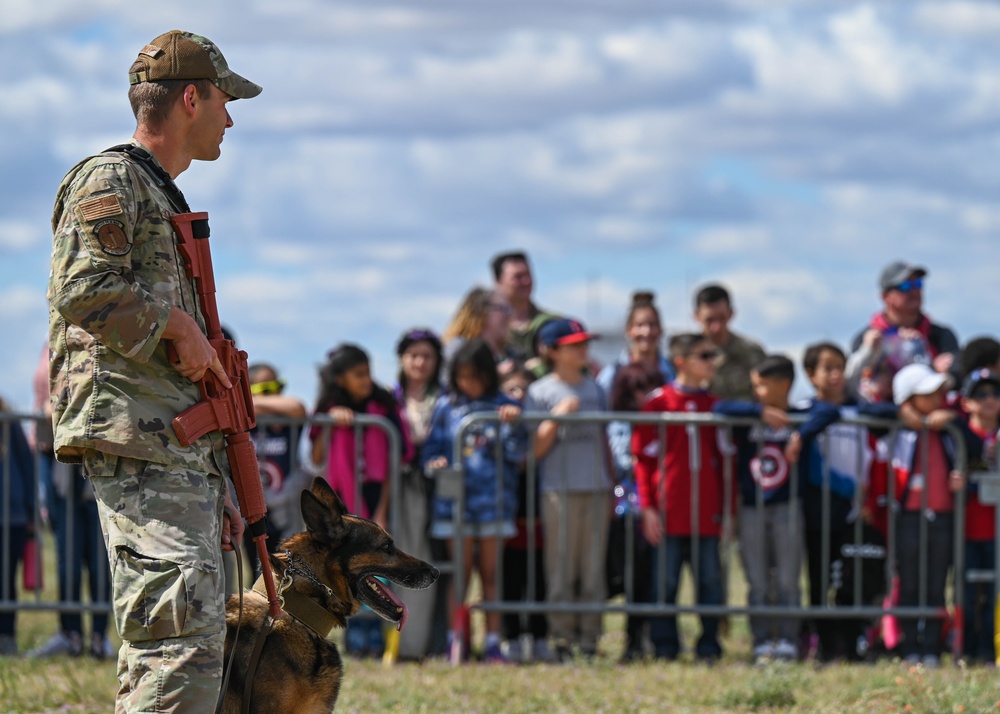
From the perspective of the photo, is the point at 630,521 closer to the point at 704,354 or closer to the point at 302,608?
the point at 704,354

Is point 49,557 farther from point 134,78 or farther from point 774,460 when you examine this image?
point 134,78

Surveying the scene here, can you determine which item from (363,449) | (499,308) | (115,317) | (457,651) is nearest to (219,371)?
(115,317)

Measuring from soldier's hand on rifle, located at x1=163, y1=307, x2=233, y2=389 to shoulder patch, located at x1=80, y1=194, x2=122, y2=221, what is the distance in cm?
32

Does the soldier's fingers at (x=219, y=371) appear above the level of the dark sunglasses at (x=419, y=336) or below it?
below

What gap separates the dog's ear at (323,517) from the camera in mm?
4539

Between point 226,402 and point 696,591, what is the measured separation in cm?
544

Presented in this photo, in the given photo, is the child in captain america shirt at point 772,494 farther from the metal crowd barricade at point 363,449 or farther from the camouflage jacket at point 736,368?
the metal crowd barricade at point 363,449

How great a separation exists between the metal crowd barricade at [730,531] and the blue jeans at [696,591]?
70 millimetres

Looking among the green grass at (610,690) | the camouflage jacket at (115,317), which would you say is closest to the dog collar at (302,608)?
the camouflage jacket at (115,317)

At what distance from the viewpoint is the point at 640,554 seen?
30.5 ft

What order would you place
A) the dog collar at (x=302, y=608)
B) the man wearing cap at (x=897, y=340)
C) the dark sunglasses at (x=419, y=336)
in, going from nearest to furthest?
the dog collar at (x=302, y=608), the dark sunglasses at (x=419, y=336), the man wearing cap at (x=897, y=340)

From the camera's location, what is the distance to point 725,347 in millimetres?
→ 10109

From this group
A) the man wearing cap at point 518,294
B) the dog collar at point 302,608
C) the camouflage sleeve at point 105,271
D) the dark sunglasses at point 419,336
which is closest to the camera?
the camouflage sleeve at point 105,271

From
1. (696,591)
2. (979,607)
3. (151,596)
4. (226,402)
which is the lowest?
(979,607)
